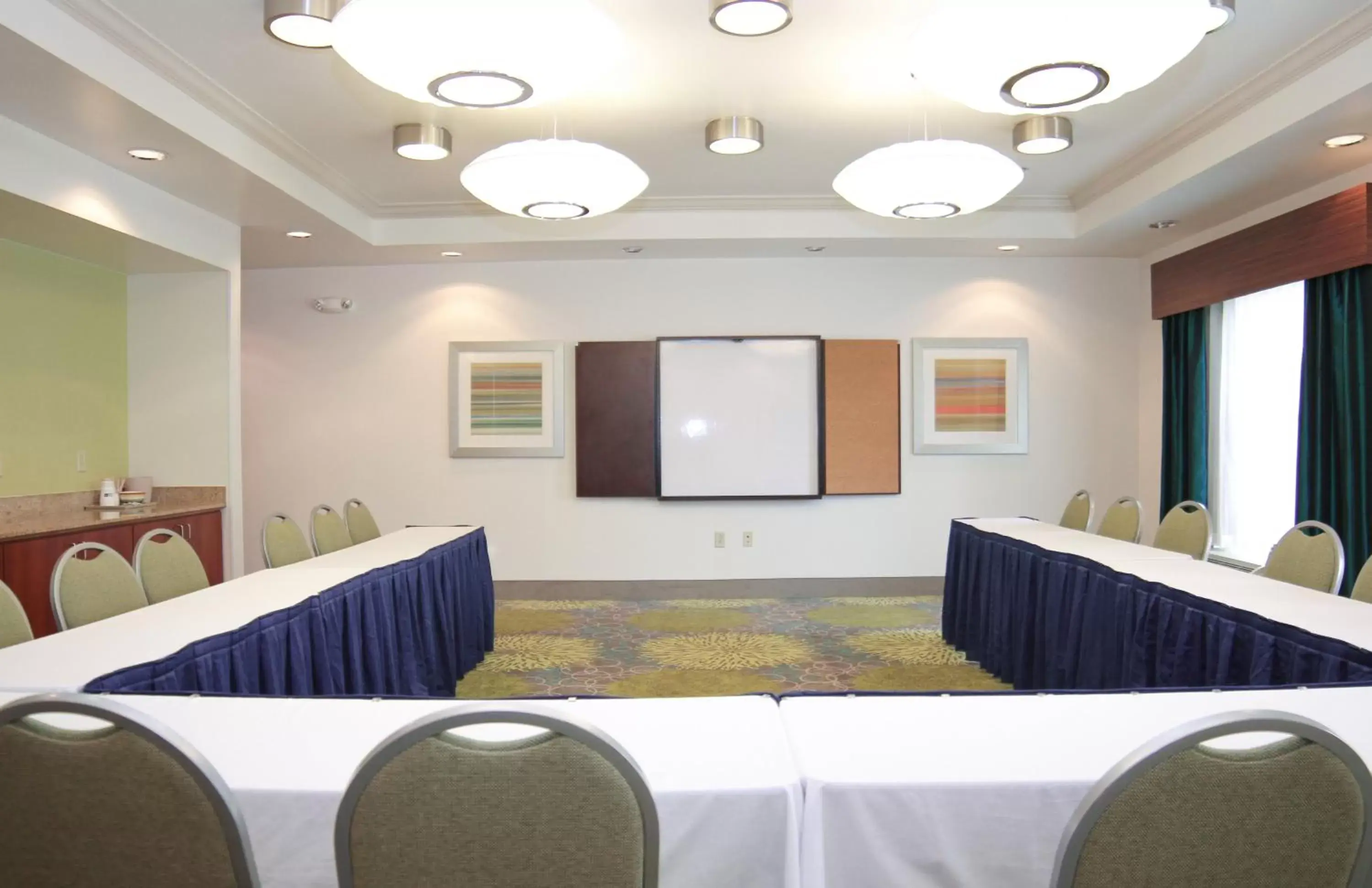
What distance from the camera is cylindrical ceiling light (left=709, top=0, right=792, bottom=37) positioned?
3.04m

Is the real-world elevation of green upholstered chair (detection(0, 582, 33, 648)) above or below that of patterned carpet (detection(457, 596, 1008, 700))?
above

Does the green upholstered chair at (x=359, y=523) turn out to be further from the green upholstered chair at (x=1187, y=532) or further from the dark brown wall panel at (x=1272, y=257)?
the dark brown wall panel at (x=1272, y=257)

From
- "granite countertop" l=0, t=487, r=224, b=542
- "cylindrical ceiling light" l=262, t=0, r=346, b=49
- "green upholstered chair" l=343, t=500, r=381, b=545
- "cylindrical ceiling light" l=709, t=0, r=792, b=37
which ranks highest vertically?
"cylindrical ceiling light" l=262, t=0, r=346, b=49

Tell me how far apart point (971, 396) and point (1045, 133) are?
267cm

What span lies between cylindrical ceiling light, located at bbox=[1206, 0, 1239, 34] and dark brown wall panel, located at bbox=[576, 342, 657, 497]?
4.23m

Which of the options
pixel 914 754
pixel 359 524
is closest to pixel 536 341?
pixel 359 524

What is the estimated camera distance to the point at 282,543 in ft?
14.2

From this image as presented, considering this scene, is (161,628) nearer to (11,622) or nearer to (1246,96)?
(11,622)

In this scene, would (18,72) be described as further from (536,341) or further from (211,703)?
(536,341)

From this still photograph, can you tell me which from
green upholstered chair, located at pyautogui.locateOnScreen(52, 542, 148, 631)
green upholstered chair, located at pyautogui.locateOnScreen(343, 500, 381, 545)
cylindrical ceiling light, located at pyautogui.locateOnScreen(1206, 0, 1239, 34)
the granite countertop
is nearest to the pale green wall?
the granite countertop

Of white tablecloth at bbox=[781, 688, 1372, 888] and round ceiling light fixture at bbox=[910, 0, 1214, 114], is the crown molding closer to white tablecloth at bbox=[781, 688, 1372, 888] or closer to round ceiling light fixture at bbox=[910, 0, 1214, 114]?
round ceiling light fixture at bbox=[910, 0, 1214, 114]

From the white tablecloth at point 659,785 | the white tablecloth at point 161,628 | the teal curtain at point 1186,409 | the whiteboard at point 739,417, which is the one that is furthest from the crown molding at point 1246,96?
the white tablecloth at point 161,628

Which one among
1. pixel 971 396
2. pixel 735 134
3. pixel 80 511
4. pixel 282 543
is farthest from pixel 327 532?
pixel 971 396

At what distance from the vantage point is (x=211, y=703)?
5.98ft
